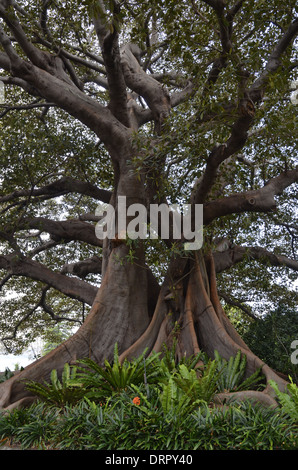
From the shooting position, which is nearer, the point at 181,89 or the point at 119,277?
the point at 119,277

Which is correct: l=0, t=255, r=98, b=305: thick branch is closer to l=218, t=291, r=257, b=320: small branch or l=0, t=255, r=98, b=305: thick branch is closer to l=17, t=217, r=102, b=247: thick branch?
l=17, t=217, r=102, b=247: thick branch

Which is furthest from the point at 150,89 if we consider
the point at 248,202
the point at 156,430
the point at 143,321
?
the point at 156,430

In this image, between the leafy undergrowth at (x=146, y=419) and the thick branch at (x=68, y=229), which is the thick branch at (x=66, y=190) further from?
the leafy undergrowth at (x=146, y=419)

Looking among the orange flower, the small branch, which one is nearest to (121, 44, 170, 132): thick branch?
the small branch

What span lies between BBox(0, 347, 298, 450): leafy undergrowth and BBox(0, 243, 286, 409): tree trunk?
1.21 m

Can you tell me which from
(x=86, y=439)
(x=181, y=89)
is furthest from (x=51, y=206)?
(x=86, y=439)

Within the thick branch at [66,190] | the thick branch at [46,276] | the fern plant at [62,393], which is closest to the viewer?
the fern plant at [62,393]

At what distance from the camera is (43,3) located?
334 inches

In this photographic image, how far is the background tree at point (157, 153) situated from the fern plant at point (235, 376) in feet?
0.57

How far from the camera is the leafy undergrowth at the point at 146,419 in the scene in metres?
3.77

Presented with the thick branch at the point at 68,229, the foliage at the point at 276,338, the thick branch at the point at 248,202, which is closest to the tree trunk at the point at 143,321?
the foliage at the point at 276,338

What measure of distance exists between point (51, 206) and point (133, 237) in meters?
6.70

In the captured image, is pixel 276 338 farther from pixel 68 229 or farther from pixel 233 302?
pixel 68 229
